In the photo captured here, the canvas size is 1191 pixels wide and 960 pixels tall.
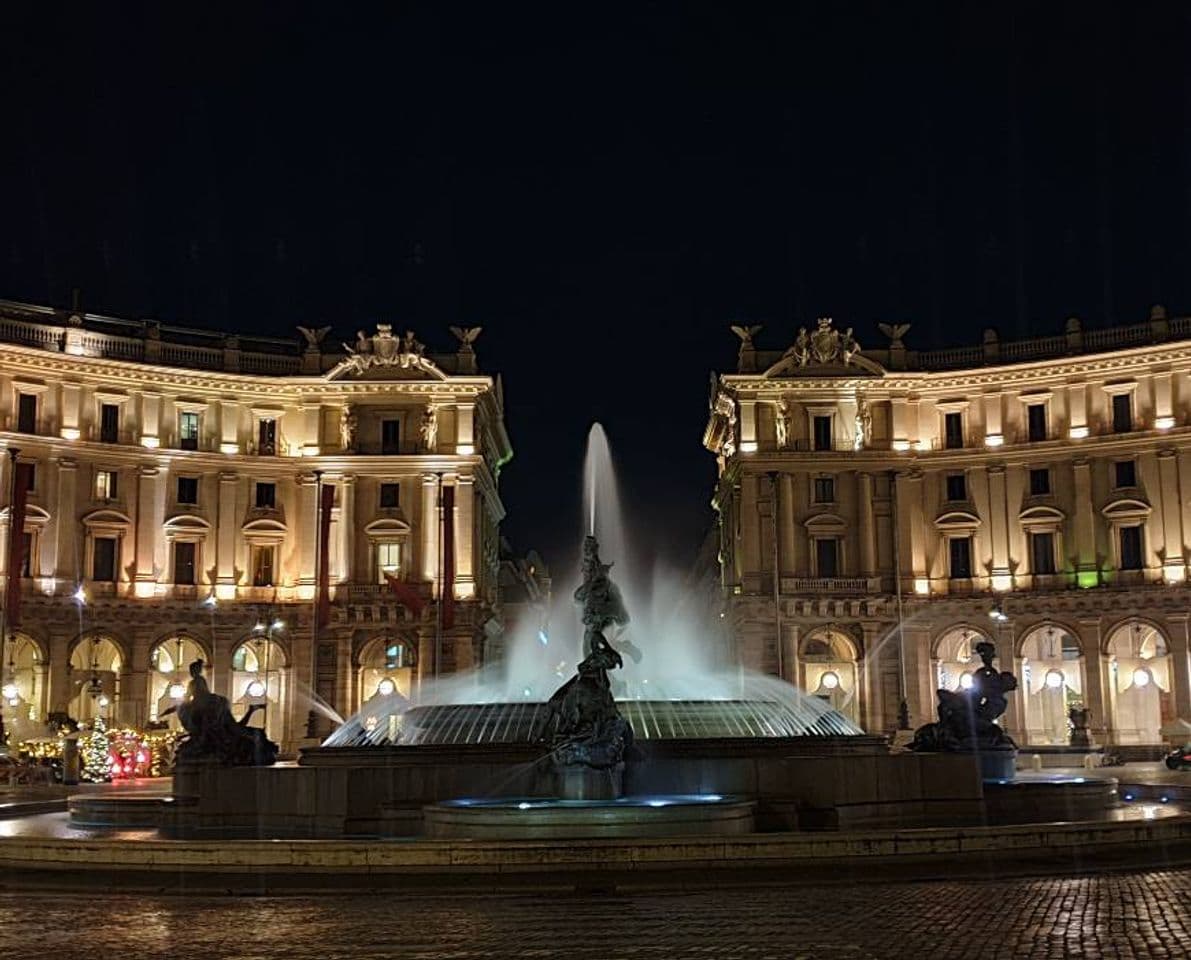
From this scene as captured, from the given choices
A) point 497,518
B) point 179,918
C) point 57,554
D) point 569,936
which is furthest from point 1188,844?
point 497,518

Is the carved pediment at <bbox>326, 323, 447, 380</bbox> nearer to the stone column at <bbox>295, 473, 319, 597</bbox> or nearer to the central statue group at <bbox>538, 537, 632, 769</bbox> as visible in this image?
the stone column at <bbox>295, 473, 319, 597</bbox>

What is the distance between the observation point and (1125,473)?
6450cm

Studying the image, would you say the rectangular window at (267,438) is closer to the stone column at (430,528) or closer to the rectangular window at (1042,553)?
the stone column at (430,528)

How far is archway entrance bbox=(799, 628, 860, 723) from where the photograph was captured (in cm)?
6588

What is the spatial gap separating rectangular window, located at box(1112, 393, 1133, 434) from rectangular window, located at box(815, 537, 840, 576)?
12.9 meters

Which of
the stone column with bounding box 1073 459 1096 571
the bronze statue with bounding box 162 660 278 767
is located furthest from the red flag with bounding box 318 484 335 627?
the bronze statue with bounding box 162 660 278 767

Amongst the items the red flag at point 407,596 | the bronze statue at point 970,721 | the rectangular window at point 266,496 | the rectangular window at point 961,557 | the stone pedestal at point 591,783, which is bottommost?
the stone pedestal at point 591,783

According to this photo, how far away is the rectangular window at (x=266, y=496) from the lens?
66688mm

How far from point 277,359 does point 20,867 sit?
52972 millimetres

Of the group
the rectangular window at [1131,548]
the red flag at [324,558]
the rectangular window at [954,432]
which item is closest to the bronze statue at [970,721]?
the rectangular window at [1131,548]

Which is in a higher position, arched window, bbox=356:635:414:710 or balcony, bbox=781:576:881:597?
balcony, bbox=781:576:881:597

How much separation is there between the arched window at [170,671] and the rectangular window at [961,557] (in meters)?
32.7

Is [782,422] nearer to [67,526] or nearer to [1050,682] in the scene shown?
[1050,682]

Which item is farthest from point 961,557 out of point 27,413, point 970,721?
point 970,721
